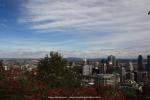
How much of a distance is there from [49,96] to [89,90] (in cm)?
167

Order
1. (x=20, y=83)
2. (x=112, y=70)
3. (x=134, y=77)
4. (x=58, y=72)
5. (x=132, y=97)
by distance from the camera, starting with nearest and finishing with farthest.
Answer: (x=132, y=97)
(x=20, y=83)
(x=58, y=72)
(x=134, y=77)
(x=112, y=70)

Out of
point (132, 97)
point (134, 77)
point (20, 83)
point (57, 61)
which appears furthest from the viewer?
point (134, 77)

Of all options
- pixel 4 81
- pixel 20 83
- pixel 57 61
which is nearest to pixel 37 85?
pixel 20 83

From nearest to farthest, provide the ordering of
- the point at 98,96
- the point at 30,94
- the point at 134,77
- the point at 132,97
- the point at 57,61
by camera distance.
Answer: the point at 98,96, the point at 30,94, the point at 132,97, the point at 57,61, the point at 134,77

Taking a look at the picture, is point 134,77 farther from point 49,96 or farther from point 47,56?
point 49,96

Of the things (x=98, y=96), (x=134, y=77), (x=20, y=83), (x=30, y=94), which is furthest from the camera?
(x=134, y=77)

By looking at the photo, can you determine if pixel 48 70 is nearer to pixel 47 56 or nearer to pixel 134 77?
pixel 47 56

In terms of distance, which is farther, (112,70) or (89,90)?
(112,70)

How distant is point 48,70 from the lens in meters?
23.9

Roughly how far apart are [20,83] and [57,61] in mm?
9748

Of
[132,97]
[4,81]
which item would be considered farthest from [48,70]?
[132,97]

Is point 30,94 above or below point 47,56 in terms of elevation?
below

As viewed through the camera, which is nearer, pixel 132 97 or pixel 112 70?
pixel 132 97

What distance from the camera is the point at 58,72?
2333 centimetres
